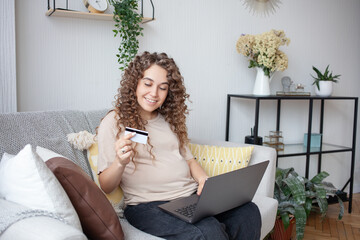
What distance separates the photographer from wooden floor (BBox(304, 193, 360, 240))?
2533mm

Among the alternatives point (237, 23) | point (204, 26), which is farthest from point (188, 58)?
point (237, 23)

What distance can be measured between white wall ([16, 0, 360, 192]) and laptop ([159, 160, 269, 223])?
1.08m

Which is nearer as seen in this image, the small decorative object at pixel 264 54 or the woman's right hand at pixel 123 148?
the woman's right hand at pixel 123 148

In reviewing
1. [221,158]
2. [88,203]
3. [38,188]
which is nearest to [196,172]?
[221,158]

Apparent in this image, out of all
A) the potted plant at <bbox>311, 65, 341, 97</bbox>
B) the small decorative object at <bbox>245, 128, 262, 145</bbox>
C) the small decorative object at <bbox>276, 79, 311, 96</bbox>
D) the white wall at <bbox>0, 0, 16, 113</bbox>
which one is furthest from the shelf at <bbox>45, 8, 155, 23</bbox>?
the potted plant at <bbox>311, 65, 341, 97</bbox>

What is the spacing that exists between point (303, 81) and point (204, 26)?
1.13 meters

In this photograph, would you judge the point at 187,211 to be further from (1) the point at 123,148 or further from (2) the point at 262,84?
(2) the point at 262,84

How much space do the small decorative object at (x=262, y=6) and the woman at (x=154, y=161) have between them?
1502 millimetres

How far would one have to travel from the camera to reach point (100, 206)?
1.14 meters

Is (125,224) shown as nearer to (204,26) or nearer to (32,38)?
(32,38)

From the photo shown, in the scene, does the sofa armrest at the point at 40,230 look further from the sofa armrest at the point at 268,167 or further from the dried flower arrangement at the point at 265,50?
the dried flower arrangement at the point at 265,50

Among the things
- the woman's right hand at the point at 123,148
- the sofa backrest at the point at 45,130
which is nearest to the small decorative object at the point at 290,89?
the sofa backrest at the point at 45,130

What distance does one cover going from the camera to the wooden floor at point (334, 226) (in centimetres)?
253

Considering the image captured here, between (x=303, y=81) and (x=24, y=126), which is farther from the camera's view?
A: (x=303, y=81)
